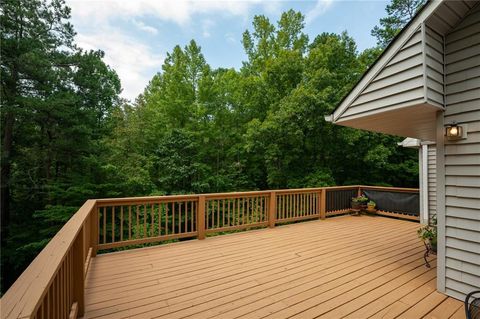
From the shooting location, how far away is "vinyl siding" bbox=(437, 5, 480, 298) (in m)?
2.43

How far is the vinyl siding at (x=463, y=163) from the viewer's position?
2.43 m

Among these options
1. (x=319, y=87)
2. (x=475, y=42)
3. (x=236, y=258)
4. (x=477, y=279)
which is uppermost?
(x=319, y=87)

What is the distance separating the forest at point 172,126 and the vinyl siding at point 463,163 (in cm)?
690

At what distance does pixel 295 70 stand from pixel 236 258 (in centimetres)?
1030

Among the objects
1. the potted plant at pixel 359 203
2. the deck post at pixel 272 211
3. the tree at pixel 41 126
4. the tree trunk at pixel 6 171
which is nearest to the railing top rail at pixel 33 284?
the deck post at pixel 272 211

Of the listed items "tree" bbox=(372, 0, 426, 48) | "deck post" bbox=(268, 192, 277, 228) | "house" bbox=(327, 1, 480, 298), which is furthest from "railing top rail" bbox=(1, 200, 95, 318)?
"tree" bbox=(372, 0, 426, 48)

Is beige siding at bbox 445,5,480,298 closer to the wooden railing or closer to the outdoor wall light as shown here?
the outdoor wall light

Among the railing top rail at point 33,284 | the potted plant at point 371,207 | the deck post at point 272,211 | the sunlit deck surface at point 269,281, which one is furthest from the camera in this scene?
the potted plant at point 371,207

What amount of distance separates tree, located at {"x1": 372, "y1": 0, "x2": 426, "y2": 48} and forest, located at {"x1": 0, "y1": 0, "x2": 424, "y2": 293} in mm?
57

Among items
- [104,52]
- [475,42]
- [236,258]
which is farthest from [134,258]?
[104,52]

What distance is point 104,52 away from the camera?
10.6 meters

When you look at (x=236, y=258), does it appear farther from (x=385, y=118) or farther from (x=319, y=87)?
(x=319, y=87)

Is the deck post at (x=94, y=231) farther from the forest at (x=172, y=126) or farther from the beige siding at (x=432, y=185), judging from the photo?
the beige siding at (x=432, y=185)

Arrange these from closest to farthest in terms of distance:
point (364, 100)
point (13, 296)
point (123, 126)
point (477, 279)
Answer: point (13, 296) → point (477, 279) → point (364, 100) → point (123, 126)
